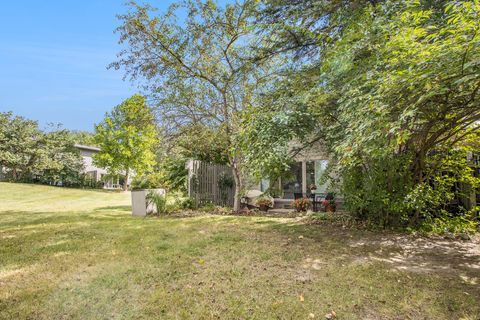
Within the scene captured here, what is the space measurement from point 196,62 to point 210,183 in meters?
4.52

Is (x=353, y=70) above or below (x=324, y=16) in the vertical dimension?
below

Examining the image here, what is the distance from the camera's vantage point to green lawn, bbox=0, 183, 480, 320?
248 cm

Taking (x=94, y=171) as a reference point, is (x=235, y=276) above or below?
below

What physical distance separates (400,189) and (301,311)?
13.4 ft

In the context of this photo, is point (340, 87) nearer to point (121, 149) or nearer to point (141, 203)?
point (141, 203)

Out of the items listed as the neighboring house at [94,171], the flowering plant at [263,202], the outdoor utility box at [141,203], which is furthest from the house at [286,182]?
the neighboring house at [94,171]

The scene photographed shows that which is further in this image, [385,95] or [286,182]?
[286,182]

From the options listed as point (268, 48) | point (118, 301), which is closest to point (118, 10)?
point (268, 48)

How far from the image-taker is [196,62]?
862cm

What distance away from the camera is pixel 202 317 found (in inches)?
92.8

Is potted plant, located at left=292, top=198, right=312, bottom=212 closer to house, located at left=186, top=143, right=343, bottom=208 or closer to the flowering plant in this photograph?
house, located at left=186, top=143, right=343, bottom=208

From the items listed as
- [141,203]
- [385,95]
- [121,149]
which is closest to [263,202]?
[141,203]

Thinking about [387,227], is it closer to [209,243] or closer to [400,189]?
[400,189]

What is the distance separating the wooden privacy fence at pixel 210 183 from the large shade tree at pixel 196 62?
1345 millimetres
